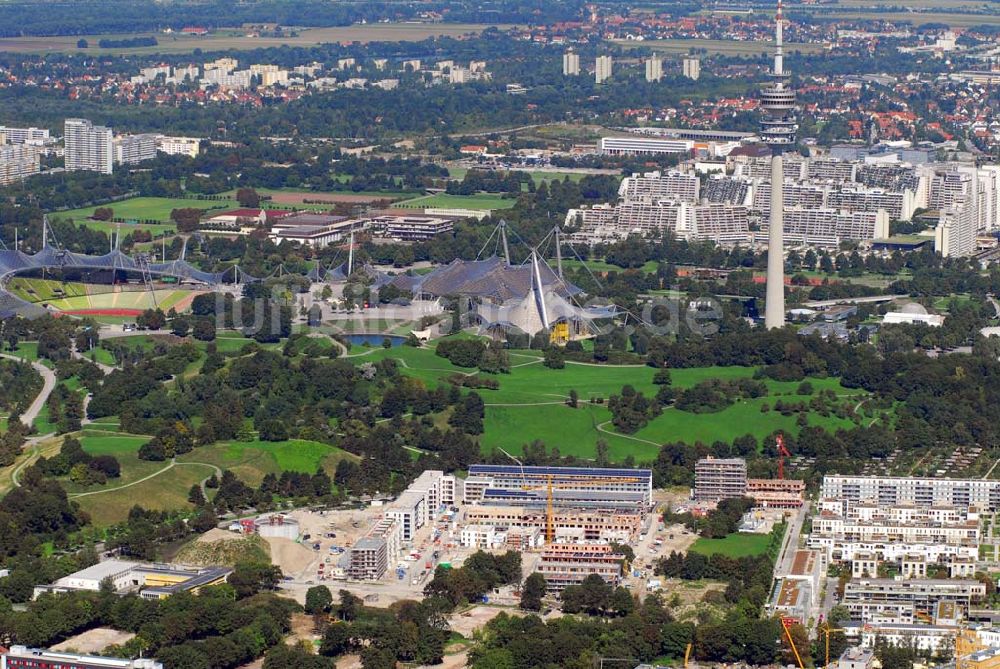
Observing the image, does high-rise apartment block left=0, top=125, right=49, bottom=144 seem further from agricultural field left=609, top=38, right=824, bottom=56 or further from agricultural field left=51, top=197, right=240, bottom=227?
agricultural field left=609, top=38, right=824, bottom=56

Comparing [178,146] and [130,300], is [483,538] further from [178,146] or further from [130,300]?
[178,146]

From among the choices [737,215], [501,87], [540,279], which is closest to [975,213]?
[737,215]

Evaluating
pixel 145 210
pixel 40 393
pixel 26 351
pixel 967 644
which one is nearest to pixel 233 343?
pixel 26 351

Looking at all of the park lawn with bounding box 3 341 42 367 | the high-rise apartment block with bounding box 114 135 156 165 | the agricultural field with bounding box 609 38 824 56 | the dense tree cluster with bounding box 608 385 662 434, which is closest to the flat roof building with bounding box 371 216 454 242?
the high-rise apartment block with bounding box 114 135 156 165

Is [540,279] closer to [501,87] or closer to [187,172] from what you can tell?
[187,172]

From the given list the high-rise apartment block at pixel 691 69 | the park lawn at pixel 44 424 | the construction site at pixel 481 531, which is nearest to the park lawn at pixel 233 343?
the park lawn at pixel 44 424

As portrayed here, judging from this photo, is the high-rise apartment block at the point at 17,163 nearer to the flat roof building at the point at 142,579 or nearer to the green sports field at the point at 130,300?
the green sports field at the point at 130,300
